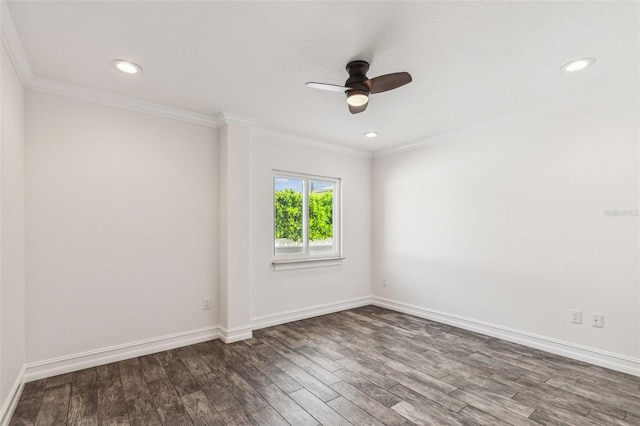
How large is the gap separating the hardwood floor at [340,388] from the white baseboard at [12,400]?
0.16ft

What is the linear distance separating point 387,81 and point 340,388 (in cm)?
232

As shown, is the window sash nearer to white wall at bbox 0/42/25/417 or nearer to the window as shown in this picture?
the window

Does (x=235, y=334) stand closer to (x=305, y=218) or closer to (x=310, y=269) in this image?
(x=310, y=269)

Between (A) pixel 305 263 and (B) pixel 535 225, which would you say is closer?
(B) pixel 535 225

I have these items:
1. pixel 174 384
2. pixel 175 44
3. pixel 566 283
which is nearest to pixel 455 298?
pixel 566 283

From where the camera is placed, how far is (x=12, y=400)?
2.13m

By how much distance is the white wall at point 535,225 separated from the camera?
278 centimetres

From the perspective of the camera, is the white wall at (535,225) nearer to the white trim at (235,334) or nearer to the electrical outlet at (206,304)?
the white trim at (235,334)

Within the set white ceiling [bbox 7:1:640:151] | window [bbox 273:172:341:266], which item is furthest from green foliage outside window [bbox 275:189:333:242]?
white ceiling [bbox 7:1:640:151]

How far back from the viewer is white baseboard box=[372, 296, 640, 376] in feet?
8.93

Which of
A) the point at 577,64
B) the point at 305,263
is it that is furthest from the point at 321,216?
the point at 577,64

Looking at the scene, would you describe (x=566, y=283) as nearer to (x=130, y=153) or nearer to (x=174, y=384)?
(x=174, y=384)

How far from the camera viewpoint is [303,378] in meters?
2.60

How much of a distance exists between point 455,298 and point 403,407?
7.03 ft
